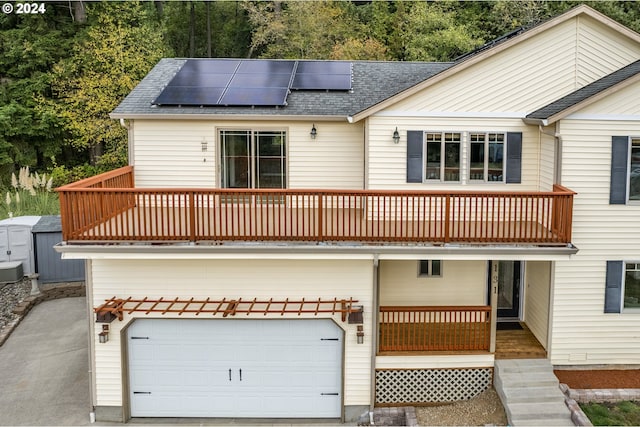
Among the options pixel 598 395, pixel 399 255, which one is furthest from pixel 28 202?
pixel 598 395

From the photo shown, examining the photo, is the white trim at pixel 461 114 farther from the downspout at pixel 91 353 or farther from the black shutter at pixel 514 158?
the downspout at pixel 91 353

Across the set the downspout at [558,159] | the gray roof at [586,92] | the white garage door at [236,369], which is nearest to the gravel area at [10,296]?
the white garage door at [236,369]

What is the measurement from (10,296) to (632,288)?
17485 mm

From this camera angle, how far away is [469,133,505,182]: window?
1313cm

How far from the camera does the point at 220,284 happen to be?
11883mm

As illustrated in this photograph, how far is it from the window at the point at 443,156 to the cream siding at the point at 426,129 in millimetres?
136

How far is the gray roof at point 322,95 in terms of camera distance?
46.5ft

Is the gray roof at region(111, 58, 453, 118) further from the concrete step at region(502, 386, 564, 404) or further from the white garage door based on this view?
the concrete step at region(502, 386, 564, 404)

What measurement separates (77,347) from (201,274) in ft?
18.0

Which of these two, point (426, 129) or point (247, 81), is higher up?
point (247, 81)

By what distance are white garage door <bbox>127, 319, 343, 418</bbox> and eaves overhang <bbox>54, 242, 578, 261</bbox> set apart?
5.62ft

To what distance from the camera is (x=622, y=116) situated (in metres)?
11.8

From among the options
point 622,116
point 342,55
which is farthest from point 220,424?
point 342,55

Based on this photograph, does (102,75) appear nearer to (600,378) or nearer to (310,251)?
(310,251)
